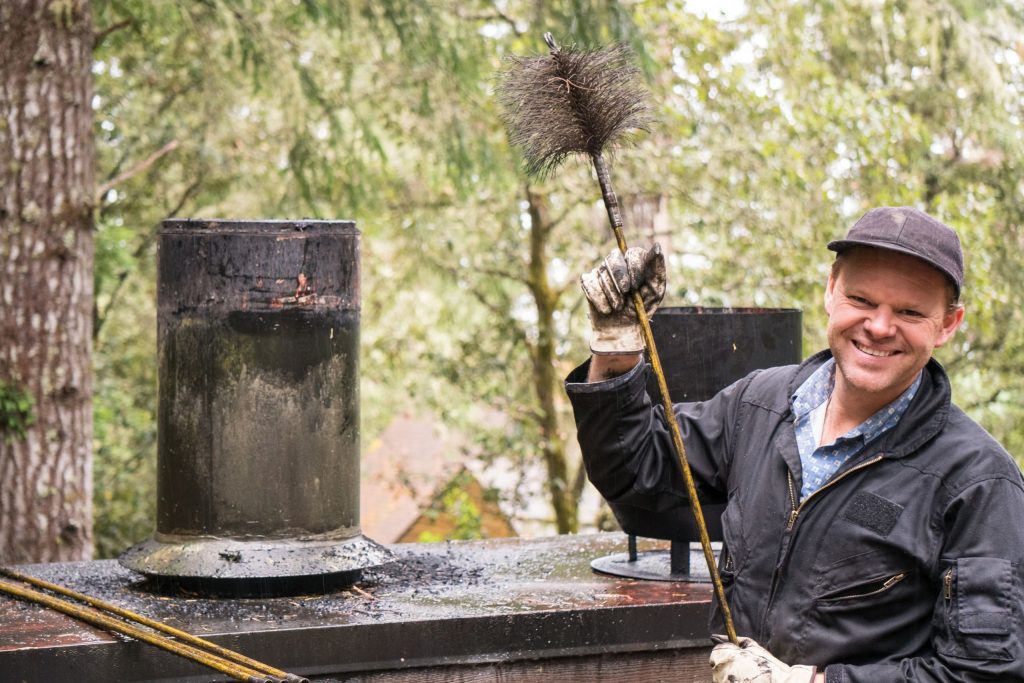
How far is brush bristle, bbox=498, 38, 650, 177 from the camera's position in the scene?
3.18 metres

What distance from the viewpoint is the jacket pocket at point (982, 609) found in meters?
2.49

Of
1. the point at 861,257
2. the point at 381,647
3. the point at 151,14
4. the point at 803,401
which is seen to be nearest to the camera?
the point at 861,257

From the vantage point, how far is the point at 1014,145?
10.8m

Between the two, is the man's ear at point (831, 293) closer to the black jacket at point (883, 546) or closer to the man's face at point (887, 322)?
the man's face at point (887, 322)

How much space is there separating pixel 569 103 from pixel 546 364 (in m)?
8.08

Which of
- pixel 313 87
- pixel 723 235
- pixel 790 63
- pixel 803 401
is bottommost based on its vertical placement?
pixel 803 401

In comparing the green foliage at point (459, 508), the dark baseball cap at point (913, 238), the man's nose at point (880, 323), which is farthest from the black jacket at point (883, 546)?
the green foliage at point (459, 508)

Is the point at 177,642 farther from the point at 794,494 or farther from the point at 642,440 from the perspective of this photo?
the point at 794,494

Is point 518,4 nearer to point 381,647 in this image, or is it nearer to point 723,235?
point 723,235

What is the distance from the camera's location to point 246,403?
4.51 metres

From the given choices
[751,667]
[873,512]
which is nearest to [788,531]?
[873,512]

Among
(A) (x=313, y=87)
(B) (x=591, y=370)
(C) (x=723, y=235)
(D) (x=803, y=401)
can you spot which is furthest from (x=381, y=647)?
(C) (x=723, y=235)

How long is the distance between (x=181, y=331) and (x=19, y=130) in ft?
9.25

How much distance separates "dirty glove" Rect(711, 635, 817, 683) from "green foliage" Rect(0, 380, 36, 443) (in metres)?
4.89
